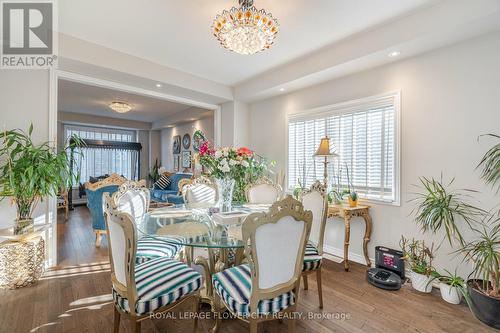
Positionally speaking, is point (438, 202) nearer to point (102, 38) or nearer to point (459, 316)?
point (459, 316)

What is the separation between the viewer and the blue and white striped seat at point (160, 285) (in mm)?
1451

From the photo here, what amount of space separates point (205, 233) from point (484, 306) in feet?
7.75

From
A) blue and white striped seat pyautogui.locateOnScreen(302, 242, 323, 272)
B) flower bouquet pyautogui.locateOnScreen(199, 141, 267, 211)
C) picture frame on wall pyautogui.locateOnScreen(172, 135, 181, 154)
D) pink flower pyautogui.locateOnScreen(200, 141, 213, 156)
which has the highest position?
picture frame on wall pyautogui.locateOnScreen(172, 135, 181, 154)

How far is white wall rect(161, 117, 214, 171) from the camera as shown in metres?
6.61

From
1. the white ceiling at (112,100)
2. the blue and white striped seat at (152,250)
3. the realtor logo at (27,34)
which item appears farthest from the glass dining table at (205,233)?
the white ceiling at (112,100)

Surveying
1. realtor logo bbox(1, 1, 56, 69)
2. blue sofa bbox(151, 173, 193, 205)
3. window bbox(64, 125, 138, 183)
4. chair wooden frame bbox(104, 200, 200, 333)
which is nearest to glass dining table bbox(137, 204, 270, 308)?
chair wooden frame bbox(104, 200, 200, 333)

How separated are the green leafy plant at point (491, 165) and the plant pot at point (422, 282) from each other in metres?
1.10

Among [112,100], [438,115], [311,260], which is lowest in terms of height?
[311,260]

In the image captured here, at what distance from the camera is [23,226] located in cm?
257

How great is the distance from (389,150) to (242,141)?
8.68ft

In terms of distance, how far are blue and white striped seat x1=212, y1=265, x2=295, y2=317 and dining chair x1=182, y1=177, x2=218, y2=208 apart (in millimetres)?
1608

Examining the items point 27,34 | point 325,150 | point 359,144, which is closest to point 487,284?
point 359,144

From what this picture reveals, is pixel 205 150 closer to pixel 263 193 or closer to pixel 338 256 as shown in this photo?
pixel 263 193

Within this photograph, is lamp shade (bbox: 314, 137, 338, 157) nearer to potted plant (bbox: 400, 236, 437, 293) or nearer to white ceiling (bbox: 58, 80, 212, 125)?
potted plant (bbox: 400, 236, 437, 293)
